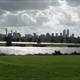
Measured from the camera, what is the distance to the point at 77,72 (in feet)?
67.4

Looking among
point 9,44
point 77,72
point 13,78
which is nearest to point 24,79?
point 13,78

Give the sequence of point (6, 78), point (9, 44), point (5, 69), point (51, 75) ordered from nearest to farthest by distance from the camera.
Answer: point (6, 78)
point (51, 75)
point (5, 69)
point (9, 44)

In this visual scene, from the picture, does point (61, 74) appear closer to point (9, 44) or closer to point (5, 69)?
point (5, 69)

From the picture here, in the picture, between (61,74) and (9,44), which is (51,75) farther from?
(9,44)

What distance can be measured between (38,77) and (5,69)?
340 cm

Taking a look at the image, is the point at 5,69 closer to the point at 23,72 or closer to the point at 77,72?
the point at 23,72

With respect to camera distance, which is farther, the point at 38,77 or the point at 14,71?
the point at 14,71

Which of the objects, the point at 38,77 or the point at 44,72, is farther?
the point at 44,72

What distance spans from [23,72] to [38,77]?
2.06 metres

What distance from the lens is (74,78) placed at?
709 inches

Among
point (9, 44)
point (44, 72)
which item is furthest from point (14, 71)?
point (9, 44)

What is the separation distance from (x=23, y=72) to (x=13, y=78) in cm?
249

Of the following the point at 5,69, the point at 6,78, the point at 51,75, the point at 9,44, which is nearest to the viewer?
the point at 6,78

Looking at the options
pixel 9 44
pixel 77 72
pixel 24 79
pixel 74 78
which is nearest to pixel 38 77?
pixel 24 79
